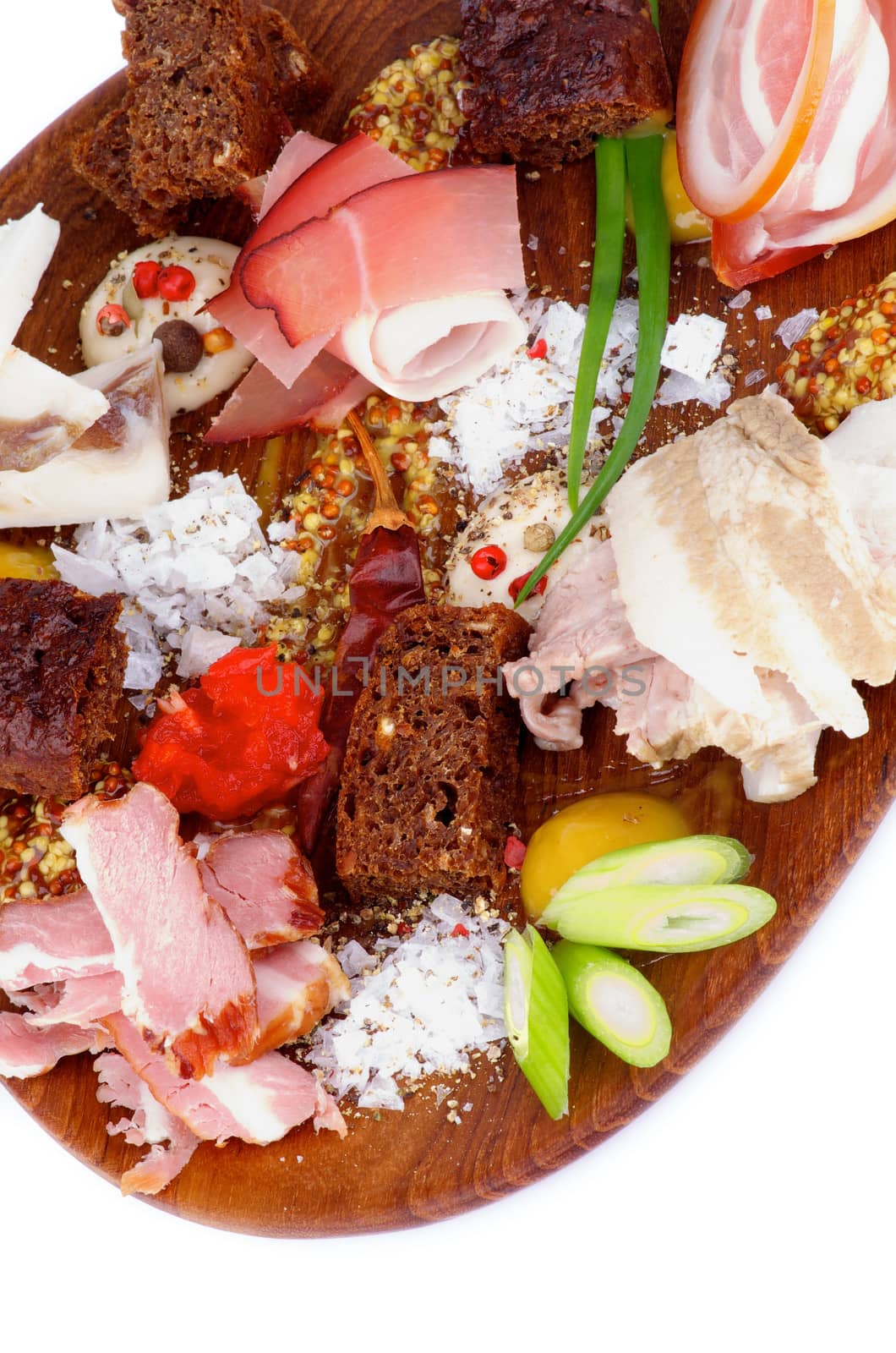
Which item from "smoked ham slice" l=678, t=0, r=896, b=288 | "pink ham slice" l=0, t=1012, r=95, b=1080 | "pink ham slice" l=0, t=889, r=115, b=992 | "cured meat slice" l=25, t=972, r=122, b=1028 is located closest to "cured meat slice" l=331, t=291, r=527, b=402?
"smoked ham slice" l=678, t=0, r=896, b=288

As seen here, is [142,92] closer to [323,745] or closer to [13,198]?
[13,198]

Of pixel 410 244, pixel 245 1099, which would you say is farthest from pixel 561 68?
pixel 245 1099

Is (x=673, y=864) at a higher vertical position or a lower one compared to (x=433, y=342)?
lower

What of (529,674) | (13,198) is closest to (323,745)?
(529,674)

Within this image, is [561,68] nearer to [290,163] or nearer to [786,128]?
[786,128]

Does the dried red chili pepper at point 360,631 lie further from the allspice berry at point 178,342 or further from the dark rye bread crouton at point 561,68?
the dark rye bread crouton at point 561,68

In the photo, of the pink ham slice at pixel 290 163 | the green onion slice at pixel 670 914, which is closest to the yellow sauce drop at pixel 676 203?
the pink ham slice at pixel 290 163
